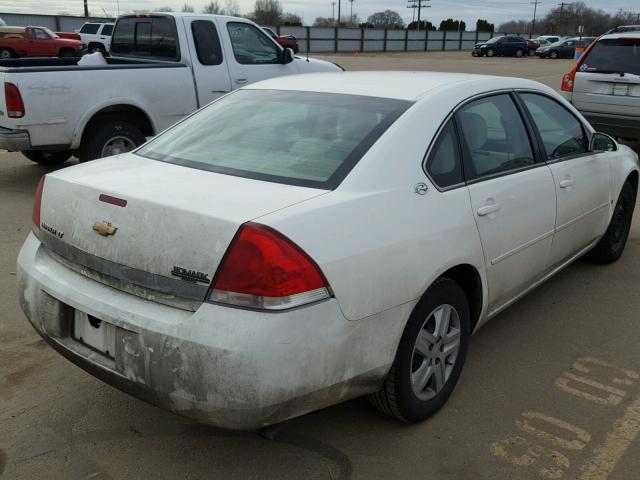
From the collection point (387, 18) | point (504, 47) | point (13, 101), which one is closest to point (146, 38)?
point (13, 101)

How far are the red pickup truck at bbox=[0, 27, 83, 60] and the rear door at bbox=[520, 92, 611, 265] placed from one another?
26.3 m

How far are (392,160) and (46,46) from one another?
2813cm

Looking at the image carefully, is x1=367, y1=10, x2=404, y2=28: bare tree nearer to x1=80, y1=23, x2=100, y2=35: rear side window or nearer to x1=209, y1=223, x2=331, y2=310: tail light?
x1=80, y1=23, x2=100, y2=35: rear side window

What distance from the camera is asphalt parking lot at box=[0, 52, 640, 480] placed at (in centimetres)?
270

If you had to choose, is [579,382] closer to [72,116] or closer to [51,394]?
[51,394]

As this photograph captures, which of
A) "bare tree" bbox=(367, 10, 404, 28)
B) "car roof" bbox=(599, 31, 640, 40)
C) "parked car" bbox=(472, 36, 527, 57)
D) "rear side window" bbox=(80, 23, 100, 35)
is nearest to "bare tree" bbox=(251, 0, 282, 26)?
"bare tree" bbox=(367, 10, 404, 28)

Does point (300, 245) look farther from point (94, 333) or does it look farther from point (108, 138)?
point (108, 138)

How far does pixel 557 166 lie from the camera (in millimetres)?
3893

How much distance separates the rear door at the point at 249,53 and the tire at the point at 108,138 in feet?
5.22

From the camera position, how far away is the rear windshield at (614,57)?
9062 millimetres

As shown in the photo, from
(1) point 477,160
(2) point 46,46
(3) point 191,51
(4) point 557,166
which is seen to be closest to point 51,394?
(1) point 477,160

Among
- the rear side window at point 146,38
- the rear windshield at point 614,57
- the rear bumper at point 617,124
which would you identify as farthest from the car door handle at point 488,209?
the rear windshield at point 614,57

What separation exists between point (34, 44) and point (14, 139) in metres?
23.5

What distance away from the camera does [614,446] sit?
2.88m
